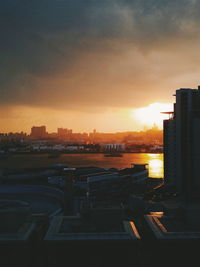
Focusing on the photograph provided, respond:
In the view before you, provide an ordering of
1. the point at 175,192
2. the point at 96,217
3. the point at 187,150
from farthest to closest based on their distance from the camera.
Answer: the point at 175,192 → the point at 187,150 → the point at 96,217

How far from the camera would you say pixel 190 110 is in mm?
8305

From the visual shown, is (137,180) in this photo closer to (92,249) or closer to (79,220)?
(79,220)

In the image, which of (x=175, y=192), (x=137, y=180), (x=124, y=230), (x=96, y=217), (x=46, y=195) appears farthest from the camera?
(x=137, y=180)

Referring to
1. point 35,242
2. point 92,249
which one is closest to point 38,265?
point 35,242

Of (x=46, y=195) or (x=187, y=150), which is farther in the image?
(x=46, y=195)

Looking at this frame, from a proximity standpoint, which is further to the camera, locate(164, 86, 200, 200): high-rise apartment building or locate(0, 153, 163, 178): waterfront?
locate(0, 153, 163, 178): waterfront

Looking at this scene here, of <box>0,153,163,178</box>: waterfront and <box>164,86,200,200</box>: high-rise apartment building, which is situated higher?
<box>164,86,200,200</box>: high-rise apartment building

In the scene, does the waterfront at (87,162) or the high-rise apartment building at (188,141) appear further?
the waterfront at (87,162)

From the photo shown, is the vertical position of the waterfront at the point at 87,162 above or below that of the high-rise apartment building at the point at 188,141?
below

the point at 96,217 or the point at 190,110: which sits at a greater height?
the point at 190,110

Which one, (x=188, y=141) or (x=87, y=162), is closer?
(x=188, y=141)

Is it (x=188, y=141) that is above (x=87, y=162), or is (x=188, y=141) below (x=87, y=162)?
above

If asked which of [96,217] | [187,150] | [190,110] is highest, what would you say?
[190,110]

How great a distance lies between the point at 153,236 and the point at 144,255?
382 millimetres
